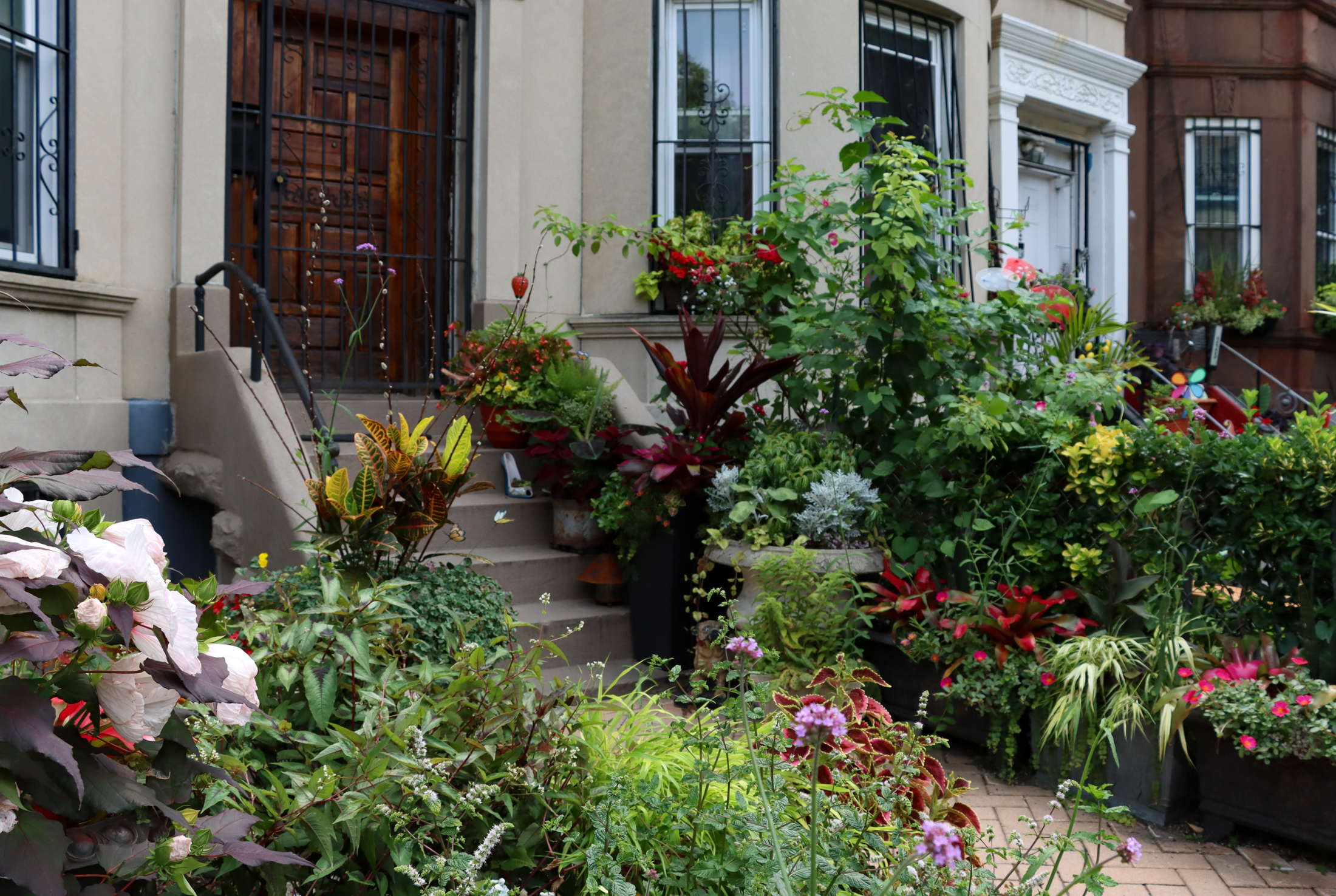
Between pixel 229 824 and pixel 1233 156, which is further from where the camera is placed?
pixel 1233 156

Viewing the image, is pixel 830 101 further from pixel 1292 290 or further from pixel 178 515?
pixel 1292 290

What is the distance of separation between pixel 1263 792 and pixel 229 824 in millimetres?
3240

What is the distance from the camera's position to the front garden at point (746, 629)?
1.38m

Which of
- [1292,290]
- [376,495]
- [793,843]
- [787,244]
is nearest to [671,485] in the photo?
[787,244]

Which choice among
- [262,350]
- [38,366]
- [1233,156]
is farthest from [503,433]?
[1233,156]

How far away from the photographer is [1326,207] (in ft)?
41.7

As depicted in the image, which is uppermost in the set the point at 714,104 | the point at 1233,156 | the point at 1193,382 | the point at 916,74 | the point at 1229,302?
the point at 1233,156

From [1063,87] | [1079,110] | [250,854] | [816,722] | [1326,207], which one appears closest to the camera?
[250,854]

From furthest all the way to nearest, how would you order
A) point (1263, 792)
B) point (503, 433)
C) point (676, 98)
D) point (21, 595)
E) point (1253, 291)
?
point (1253, 291) → point (676, 98) → point (503, 433) → point (1263, 792) → point (21, 595)

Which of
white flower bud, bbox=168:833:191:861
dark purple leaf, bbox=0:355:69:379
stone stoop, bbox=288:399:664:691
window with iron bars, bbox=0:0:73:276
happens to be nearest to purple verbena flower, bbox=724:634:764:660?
white flower bud, bbox=168:833:191:861

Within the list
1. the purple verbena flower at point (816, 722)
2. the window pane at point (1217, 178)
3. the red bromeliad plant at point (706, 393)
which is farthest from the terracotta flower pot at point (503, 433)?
the window pane at point (1217, 178)

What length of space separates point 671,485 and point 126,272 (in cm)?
319

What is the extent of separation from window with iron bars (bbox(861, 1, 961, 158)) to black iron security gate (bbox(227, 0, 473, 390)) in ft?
9.62

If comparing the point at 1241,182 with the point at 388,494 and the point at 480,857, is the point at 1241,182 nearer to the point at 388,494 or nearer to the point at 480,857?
A: the point at 388,494
